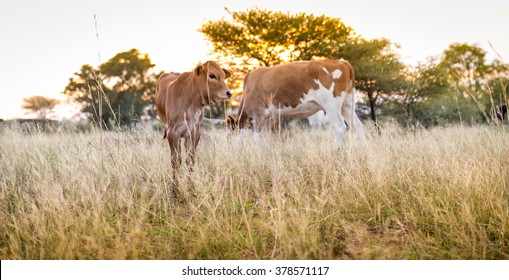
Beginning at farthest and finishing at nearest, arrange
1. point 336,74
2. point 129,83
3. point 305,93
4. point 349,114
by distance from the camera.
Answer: point 129,83
point 349,114
point 305,93
point 336,74

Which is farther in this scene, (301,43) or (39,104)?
(301,43)

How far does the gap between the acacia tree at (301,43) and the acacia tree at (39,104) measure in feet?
27.7

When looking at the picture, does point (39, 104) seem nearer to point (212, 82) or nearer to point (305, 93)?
point (212, 82)

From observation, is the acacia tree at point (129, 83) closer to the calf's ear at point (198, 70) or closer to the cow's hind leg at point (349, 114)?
the cow's hind leg at point (349, 114)

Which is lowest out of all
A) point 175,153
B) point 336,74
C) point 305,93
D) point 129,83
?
→ point 175,153

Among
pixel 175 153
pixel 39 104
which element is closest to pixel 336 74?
pixel 175 153

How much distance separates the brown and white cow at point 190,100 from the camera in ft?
12.8

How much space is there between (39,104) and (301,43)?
386 inches

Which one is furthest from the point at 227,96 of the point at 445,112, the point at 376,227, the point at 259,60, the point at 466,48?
the point at 445,112

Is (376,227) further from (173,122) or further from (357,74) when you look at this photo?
(357,74)

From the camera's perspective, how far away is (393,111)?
51.3 ft

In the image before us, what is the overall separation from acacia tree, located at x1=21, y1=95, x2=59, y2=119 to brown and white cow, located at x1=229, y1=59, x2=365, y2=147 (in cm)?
295

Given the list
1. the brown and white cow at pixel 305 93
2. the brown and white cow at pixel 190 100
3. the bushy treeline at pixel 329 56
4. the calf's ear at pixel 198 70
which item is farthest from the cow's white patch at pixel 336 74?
the bushy treeline at pixel 329 56

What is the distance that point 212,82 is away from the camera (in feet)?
12.8
